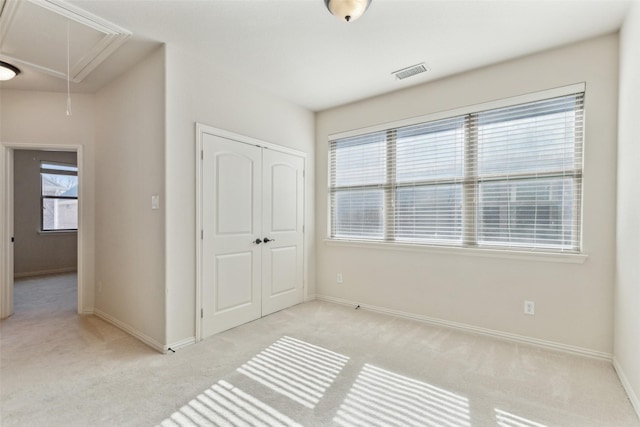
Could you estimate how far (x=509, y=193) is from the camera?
2922 millimetres

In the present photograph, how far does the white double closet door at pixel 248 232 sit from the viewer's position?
3.01m

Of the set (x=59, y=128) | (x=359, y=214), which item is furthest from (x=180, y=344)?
(x=59, y=128)

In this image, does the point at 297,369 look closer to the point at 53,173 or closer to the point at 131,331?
the point at 131,331

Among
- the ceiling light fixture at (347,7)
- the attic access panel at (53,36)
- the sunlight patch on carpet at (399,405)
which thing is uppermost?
the attic access panel at (53,36)

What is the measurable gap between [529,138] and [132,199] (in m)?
3.85

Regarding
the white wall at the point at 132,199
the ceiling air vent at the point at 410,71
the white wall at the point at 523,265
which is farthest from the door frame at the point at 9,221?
the ceiling air vent at the point at 410,71

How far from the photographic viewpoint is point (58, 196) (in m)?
6.22

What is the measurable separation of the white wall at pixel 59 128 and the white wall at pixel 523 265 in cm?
326

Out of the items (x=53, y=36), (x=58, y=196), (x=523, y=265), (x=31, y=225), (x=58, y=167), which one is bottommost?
(x=523, y=265)

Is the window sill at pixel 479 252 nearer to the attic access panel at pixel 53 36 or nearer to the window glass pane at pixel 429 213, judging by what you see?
the window glass pane at pixel 429 213

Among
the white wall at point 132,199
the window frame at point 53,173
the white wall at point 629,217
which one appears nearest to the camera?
the white wall at point 629,217

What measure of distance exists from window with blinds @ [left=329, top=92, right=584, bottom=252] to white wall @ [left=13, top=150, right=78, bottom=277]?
5.91 m

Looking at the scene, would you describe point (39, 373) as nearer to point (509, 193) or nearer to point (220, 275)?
point (220, 275)

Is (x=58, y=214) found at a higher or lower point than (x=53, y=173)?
lower
